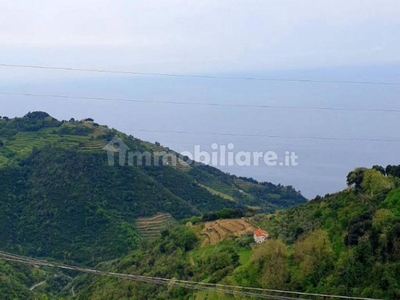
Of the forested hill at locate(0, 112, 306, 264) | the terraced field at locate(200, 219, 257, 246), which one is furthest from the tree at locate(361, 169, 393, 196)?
the forested hill at locate(0, 112, 306, 264)

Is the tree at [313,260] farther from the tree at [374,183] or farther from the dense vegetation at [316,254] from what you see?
the tree at [374,183]

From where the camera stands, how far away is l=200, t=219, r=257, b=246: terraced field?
22.3m

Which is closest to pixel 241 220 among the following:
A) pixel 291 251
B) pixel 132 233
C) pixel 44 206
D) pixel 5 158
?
pixel 291 251

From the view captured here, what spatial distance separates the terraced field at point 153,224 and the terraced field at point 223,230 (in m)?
16.2

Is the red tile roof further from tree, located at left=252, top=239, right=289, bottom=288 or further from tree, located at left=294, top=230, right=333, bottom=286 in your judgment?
tree, located at left=294, top=230, right=333, bottom=286

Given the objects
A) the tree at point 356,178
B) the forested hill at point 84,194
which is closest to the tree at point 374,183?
the tree at point 356,178

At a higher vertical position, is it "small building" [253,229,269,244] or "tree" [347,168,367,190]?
"tree" [347,168,367,190]

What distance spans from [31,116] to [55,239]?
25198mm

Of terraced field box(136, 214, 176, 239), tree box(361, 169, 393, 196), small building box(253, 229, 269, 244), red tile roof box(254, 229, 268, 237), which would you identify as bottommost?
terraced field box(136, 214, 176, 239)

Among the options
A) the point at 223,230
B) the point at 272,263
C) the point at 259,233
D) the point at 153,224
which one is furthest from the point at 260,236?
the point at 153,224

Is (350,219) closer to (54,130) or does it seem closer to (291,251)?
(291,251)

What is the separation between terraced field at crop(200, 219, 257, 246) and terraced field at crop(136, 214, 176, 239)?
1623cm

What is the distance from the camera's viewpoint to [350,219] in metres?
17.0

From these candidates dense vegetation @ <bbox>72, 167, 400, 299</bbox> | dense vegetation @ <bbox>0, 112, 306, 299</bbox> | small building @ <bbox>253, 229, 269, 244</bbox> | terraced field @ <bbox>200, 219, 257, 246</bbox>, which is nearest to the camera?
dense vegetation @ <bbox>72, 167, 400, 299</bbox>
